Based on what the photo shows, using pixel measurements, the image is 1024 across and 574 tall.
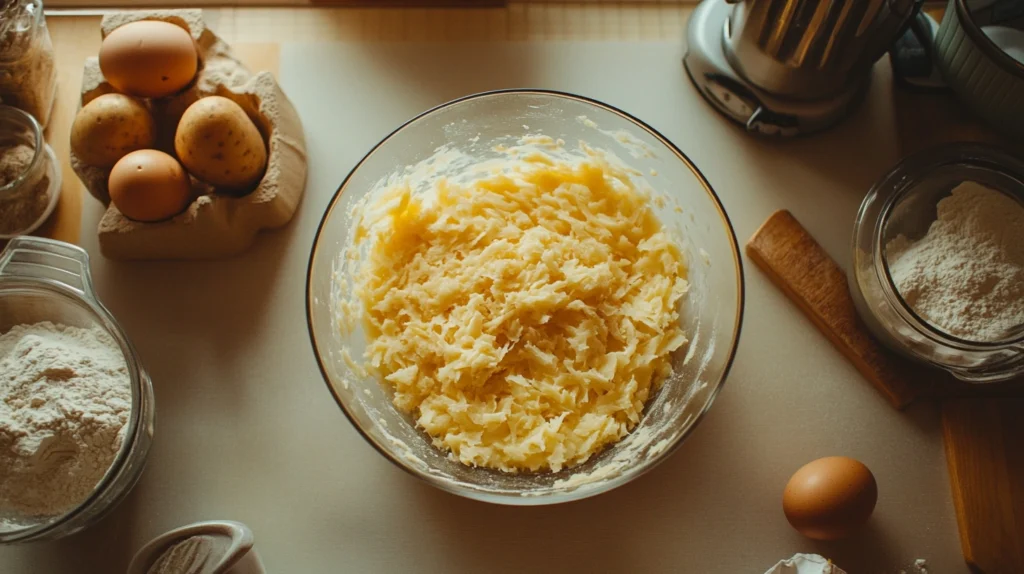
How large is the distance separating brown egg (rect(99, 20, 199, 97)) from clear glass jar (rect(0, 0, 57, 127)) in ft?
0.63

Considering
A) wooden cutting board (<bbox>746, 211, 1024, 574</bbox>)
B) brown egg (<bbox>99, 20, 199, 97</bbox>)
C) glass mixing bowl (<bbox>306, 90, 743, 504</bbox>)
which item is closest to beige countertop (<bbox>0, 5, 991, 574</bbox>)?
wooden cutting board (<bbox>746, 211, 1024, 574</bbox>)

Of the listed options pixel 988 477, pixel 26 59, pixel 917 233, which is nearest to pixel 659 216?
pixel 917 233

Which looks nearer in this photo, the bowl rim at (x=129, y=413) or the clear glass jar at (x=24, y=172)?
the bowl rim at (x=129, y=413)

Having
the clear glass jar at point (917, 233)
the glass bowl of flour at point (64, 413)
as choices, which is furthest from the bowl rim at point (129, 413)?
the clear glass jar at point (917, 233)

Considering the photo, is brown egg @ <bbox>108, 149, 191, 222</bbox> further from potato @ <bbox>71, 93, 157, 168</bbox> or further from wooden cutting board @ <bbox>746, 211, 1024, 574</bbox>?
wooden cutting board @ <bbox>746, 211, 1024, 574</bbox>

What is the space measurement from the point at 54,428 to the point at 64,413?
3 centimetres

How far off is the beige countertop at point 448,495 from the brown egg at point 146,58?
0.83 ft

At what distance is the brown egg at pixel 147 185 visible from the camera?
123 centimetres

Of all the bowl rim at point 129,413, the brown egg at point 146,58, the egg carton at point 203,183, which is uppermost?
the brown egg at point 146,58

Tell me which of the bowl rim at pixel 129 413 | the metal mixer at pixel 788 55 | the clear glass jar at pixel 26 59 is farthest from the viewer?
the clear glass jar at pixel 26 59

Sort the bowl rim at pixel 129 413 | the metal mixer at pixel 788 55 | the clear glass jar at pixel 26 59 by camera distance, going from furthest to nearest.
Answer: the clear glass jar at pixel 26 59
the metal mixer at pixel 788 55
the bowl rim at pixel 129 413

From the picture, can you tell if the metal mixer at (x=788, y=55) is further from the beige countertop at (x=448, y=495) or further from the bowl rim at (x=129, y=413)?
the bowl rim at (x=129, y=413)

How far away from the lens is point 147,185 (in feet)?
4.03

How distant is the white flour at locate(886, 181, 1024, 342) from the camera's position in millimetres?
1241
